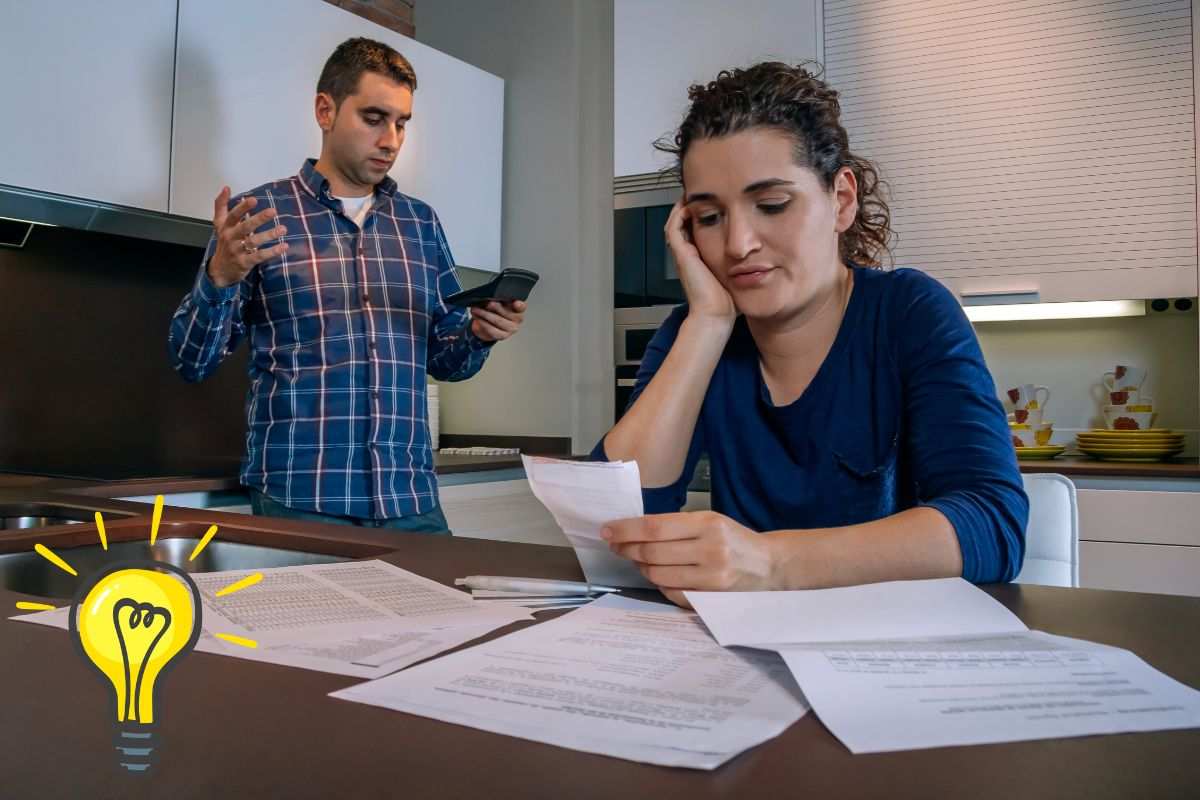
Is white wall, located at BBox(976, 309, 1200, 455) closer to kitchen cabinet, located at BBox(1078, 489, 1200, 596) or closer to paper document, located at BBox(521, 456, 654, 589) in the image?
kitchen cabinet, located at BBox(1078, 489, 1200, 596)

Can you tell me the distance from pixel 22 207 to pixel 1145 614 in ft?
6.84

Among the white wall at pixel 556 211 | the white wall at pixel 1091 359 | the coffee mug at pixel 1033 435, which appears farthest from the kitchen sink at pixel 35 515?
the white wall at pixel 1091 359

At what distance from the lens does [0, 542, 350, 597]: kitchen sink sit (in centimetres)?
106

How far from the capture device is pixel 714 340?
1.29 metres

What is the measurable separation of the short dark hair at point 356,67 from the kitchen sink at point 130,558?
4.03 feet

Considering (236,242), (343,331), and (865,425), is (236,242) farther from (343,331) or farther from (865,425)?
(865,425)

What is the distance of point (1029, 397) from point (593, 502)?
2313 mm

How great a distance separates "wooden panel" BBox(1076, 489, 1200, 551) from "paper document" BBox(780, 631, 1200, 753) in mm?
1944

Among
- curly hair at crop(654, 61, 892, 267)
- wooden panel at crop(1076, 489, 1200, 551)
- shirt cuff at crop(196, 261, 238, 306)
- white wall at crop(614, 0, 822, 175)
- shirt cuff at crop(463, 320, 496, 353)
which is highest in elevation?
white wall at crop(614, 0, 822, 175)

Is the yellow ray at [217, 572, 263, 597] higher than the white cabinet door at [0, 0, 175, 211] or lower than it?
lower

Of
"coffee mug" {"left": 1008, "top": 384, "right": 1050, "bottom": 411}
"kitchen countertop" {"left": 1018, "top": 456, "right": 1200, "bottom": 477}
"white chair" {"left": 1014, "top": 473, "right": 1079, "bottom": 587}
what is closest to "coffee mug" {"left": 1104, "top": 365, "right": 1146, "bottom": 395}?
"coffee mug" {"left": 1008, "top": 384, "right": 1050, "bottom": 411}

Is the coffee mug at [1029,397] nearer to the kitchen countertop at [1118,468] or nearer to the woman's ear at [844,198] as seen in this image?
the kitchen countertop at [1118,468]

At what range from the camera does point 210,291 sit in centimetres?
181

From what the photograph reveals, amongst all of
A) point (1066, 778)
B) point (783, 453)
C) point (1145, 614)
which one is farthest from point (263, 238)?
point (1066, 778)
